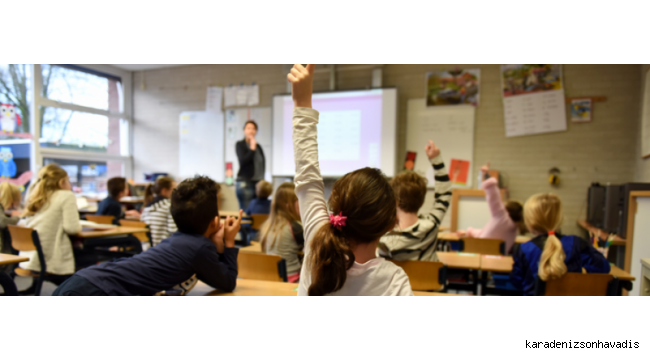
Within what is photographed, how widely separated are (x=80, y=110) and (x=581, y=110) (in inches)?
287

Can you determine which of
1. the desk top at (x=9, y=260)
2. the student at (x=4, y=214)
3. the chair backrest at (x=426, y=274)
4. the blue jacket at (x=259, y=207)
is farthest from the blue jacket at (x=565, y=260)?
the student at (x=4, y=214)

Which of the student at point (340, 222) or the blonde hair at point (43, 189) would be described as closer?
the student at point (340, 222)

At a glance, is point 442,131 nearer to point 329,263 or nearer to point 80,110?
point 329,263

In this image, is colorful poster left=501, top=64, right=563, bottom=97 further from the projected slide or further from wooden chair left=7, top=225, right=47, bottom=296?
wooden chair left=7, top=225, right=47, bottom=296

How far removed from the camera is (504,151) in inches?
189

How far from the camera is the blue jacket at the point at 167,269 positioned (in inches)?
42.2

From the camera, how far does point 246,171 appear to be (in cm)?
535

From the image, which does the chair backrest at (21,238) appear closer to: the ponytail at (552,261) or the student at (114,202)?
the student at (114,202)

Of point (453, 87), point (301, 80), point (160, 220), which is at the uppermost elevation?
point (453, 87)

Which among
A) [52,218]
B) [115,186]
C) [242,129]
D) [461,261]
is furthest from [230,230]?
[242,129]

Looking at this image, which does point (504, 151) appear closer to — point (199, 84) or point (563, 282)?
point (563, 282)
